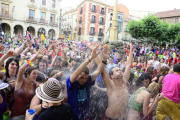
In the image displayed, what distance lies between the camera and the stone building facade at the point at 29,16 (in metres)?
24.8

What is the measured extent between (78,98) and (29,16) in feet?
95.2

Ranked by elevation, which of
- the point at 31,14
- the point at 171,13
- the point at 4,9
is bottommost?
the point at 31,14

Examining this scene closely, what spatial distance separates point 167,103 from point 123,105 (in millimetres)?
1321

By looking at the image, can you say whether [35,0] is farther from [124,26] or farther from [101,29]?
[124,26]

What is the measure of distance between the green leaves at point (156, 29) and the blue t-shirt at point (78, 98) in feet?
72.9

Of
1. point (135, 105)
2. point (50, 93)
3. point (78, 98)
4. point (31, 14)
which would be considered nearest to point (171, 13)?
point (31, 14)

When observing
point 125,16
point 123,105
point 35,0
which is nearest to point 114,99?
point 123,105

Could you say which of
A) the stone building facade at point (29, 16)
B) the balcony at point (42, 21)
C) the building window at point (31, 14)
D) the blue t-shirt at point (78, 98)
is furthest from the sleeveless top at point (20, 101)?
the building window at point (31, 14)

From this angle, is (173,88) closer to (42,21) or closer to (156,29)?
(156,29)

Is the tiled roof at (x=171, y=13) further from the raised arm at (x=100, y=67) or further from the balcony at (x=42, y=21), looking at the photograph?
the raised arm at (x=100, y=67)

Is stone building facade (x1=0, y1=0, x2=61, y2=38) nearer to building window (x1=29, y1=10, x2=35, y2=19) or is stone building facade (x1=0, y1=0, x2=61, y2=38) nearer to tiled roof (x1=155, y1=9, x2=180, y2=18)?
building window (x1=29, y1=10, x2=35, y2=19)

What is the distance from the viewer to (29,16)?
27.1 m

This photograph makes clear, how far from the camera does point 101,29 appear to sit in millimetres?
35188

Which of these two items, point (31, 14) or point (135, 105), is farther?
point (31, 14)
